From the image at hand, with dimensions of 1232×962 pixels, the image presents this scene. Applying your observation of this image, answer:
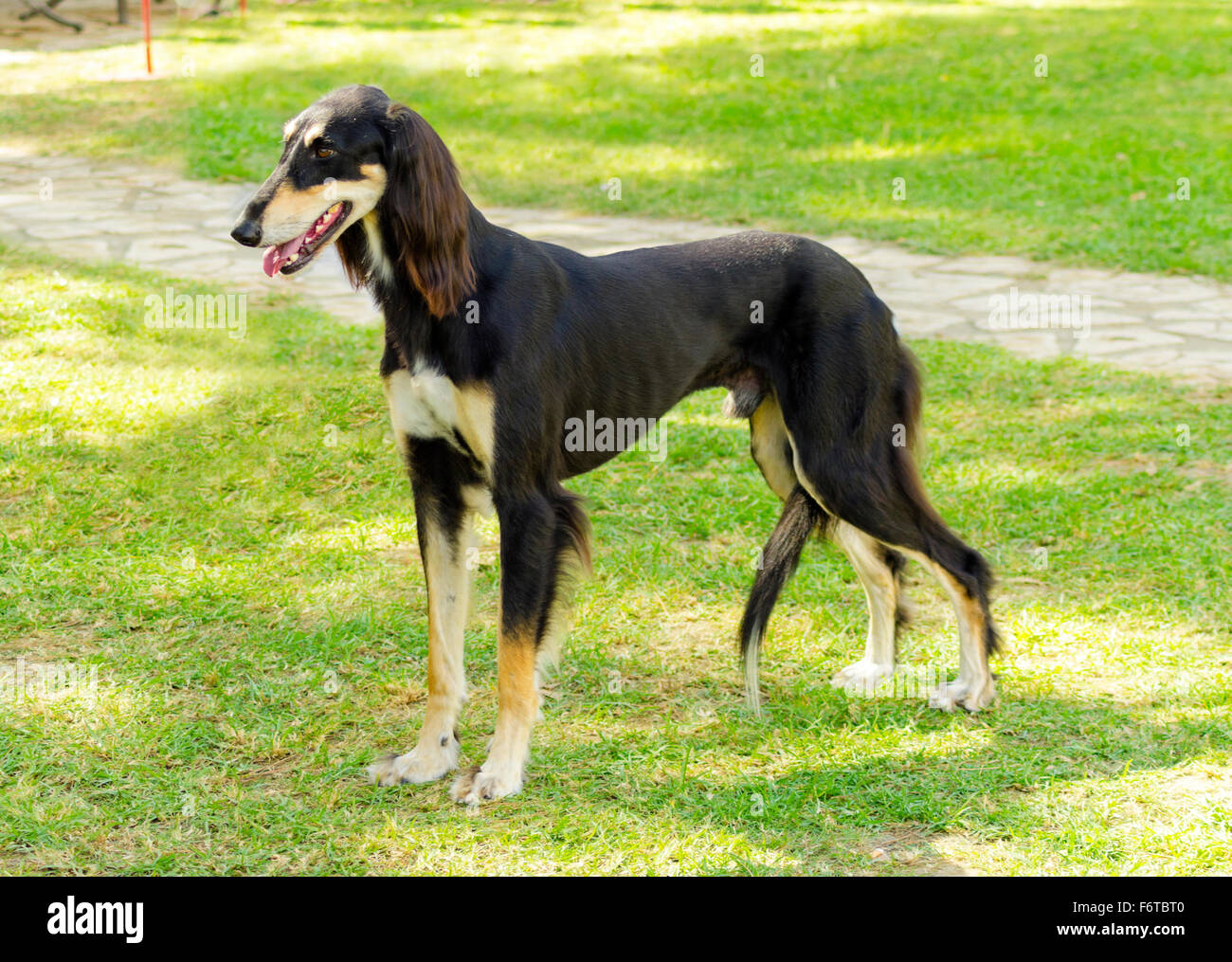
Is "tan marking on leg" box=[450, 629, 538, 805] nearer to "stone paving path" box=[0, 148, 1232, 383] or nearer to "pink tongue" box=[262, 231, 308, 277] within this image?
"pink tongue" box=[262, 231, 308, 277]

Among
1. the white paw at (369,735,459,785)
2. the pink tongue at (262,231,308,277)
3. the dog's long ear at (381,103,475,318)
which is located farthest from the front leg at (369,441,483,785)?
the pink tongue at (262,231,308,277)

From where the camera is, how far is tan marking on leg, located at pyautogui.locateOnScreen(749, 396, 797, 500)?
4.01 metres

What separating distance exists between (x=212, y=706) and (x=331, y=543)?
1166mm

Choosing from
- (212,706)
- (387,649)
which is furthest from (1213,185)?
(212,706)

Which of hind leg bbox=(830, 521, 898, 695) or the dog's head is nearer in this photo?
the dog's head

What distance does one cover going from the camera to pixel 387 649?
432 cm

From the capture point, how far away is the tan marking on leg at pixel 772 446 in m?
4.01

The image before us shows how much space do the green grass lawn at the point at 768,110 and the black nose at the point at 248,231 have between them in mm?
6373

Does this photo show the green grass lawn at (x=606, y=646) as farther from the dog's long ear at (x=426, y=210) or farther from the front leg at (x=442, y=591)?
the dog's long ear at (x=426, y=210)

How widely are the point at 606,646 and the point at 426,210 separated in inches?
68.8

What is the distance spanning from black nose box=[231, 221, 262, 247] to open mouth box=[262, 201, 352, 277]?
5 cm

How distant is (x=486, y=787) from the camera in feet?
11.5

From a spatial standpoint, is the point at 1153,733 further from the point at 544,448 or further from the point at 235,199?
the point at 235,199

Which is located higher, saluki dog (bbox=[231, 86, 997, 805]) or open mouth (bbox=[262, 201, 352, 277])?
open mouth (bbox=[262, 201, 352, 277])
